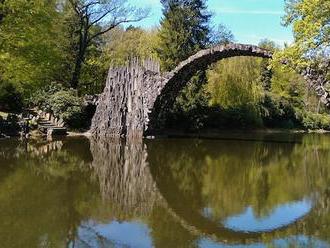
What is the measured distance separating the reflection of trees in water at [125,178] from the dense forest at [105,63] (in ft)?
23.7

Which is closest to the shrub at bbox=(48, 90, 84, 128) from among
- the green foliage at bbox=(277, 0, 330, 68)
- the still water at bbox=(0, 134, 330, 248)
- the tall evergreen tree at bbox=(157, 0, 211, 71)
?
the still water at bbox=(0, 134, 330, 248)

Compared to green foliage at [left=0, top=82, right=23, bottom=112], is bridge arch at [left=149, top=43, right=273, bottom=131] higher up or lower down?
higher up

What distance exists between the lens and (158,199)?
13.1 metres

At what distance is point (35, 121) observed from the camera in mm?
30062

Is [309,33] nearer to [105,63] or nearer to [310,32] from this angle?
[310,32]

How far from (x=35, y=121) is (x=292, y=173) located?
16495mm

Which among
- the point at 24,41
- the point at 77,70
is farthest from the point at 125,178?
the point at 77,70

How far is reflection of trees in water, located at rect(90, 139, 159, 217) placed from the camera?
1253 centimetres

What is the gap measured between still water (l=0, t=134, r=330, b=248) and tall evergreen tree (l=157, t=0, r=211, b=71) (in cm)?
1815

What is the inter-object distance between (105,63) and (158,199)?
30281mm

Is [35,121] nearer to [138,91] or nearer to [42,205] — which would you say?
[138,91]

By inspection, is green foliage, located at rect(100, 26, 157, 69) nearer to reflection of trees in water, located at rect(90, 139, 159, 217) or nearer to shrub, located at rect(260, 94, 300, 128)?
shrub, located at rect(260, 94, 300, 128)

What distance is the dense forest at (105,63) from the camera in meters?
28.9

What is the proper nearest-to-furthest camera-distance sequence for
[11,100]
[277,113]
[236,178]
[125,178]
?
[125,178], [236,178], [11,100], [277,113]
